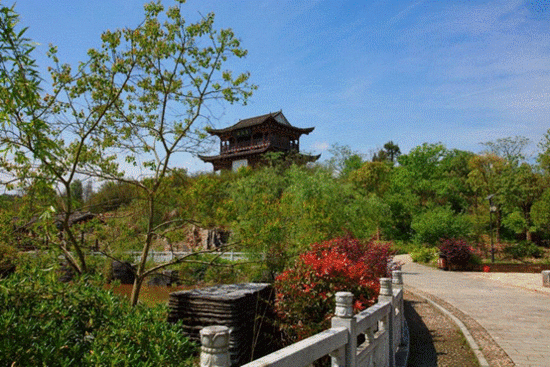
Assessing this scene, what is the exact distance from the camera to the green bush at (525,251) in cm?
2905

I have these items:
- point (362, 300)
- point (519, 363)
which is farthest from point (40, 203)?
point (519, 363)

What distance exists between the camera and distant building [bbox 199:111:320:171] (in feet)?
128

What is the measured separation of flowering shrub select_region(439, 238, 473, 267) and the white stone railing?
17284 millimetres

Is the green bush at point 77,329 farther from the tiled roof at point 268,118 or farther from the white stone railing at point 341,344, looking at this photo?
the tiled roof at point 268,118

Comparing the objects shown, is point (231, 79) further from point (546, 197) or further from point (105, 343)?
point (546, 197)

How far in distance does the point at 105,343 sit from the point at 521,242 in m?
34.6

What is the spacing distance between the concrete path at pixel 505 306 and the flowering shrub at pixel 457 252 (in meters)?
1.49

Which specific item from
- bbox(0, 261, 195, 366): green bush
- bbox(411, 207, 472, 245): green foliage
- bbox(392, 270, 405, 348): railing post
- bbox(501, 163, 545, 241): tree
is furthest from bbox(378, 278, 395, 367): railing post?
bbox(501, 163, 545, 241): tree

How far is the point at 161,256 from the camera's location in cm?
2277

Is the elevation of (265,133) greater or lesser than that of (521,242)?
greater

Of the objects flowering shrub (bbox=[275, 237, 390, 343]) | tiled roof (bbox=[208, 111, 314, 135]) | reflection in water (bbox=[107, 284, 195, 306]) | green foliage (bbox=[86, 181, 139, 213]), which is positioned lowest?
reflection in water (bbox=[107, 284, 195, 306])

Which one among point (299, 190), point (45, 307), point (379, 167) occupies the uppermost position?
point (379, 167)

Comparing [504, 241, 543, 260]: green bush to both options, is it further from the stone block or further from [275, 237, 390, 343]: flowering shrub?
[275, 237, 390, 343]: flowering shrub

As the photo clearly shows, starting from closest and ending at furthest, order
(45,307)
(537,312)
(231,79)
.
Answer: (45,307), (231,79), (537,312)
